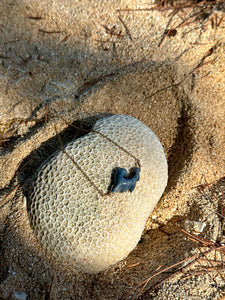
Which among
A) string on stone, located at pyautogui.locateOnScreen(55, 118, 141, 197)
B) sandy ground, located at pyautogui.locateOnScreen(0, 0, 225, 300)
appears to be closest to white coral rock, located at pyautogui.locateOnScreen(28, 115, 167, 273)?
string on stone, located at pyautogui.locateOnScreen(55, 118, 141, 197)

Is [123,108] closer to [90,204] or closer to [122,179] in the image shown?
[122,179]

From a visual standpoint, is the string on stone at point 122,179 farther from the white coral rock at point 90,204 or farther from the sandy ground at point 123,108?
the sandy ground at point 123,108

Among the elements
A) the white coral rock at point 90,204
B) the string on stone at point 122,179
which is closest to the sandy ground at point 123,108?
the white coral rock at point 90,204

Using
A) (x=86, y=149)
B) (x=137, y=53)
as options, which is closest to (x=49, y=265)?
(x=86, y=149)

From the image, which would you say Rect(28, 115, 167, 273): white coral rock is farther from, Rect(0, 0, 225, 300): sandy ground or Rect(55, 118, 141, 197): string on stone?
Rect(0, 0, 225, 300): sandy ground
